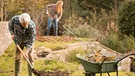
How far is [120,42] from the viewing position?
1295 centimetres

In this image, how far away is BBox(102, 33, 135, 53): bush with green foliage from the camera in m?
12.4

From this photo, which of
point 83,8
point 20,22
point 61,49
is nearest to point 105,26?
point 83,8

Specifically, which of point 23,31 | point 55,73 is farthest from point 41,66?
point 23,31

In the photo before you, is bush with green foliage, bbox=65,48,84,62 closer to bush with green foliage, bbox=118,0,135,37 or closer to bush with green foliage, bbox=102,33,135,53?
bush with green foliage, bbox=102,33,135,53

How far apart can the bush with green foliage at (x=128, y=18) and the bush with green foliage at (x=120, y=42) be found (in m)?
0.29

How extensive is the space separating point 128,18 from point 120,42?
113 centimetres

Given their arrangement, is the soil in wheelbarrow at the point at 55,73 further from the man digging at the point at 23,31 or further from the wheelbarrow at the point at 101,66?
the wheelbarrow at the point at 101,66

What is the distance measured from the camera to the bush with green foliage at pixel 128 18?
13336 millimetres

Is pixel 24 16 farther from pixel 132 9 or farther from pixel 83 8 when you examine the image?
pixel 83 8

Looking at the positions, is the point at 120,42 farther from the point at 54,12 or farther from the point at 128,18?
the point at 54,12

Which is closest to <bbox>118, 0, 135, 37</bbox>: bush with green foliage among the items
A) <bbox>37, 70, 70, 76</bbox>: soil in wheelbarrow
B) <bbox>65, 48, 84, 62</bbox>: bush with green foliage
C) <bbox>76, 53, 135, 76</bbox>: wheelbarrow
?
<bbox>65, 48, 84, 62</bbox>: bush with green foliage

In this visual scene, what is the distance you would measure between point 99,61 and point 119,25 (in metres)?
7.92

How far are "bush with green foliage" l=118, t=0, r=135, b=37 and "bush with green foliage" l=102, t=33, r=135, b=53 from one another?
287mm

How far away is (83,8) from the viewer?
74.3ft
